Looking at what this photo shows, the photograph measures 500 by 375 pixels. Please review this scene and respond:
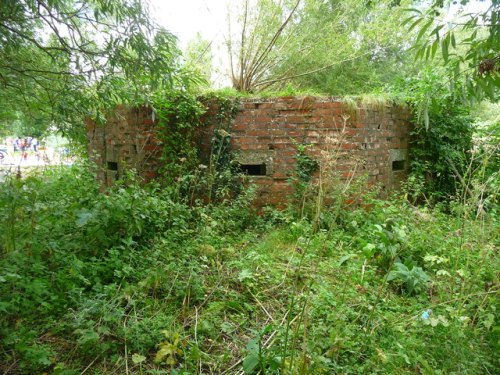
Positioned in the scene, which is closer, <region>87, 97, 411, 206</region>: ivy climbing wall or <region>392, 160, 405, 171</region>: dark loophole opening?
<region>87, 97, 411, 206</region>: ivy climbing wall

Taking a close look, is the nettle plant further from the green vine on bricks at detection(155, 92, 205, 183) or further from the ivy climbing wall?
the green vine on bricks at detection(155, 92, 205, 183)

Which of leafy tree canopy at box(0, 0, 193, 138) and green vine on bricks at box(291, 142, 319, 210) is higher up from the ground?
leafy tree canopy at box(0, 0, 193, 138)

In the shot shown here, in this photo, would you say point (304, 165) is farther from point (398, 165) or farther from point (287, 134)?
point (398, 165)

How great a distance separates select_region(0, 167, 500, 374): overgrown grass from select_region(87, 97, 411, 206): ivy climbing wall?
3.42 feet

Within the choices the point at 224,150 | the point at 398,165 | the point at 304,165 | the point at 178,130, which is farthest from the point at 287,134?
the point at 398,165

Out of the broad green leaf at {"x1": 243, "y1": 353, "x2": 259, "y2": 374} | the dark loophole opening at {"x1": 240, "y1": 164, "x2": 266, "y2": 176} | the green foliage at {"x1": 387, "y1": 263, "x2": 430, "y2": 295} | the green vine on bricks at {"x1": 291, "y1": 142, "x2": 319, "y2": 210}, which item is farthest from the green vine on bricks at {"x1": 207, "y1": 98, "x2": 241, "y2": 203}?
the broad green leaf at {"x1": 243, "y1": 353, "x2": 259, "y2": 374}

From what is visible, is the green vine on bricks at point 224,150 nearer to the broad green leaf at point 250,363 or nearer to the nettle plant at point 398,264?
the nettle plant at point 398,264

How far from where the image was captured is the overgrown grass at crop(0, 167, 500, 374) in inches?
92.5

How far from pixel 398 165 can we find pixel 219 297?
429 cm

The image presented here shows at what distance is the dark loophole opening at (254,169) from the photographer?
211 inches

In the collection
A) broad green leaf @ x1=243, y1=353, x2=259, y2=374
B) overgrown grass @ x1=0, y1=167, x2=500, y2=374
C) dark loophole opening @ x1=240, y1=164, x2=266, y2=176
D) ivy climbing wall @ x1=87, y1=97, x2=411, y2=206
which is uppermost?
ivy climbing wall @ x1=87, y1=97, x2=411, y2=206

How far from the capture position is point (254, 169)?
5.47 metres

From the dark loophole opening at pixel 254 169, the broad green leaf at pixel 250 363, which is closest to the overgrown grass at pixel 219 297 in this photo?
the broad green leaf at pixel 250 363

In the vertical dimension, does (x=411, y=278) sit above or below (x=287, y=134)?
below
